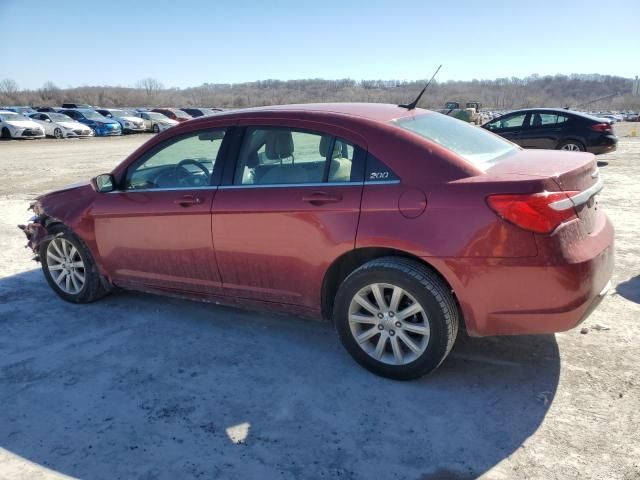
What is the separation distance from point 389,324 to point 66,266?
3062 millimetres

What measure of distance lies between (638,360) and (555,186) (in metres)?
1.46

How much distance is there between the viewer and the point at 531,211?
9.43 feet

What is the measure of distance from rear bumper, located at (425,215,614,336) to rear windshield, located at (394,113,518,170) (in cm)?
64

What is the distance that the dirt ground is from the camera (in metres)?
2.66

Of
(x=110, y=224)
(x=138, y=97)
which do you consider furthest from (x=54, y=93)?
(x=110, y=224)

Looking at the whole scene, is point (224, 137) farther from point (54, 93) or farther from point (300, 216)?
point (54, 93)

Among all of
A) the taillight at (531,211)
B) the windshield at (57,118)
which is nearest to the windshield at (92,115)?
the windshield at (57,118)

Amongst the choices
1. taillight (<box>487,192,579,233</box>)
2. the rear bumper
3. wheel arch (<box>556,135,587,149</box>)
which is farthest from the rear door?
wheel arch (<box>556,135,587,149</box>)

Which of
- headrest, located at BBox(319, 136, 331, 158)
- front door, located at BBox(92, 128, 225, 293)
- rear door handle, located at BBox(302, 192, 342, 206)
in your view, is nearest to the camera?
rear door handle, located at BBox(302, 192, 342, 206)

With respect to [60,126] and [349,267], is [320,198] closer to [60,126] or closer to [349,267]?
[349,267]

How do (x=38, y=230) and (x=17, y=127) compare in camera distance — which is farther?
(x=17, y=127)

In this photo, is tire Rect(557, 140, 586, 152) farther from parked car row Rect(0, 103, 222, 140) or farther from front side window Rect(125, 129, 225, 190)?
parked car row Rect(0, 103, 222, 140)

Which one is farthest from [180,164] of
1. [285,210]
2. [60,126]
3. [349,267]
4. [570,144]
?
[60,126]

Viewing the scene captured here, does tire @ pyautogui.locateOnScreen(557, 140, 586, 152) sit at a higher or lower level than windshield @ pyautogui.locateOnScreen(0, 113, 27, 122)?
lower
